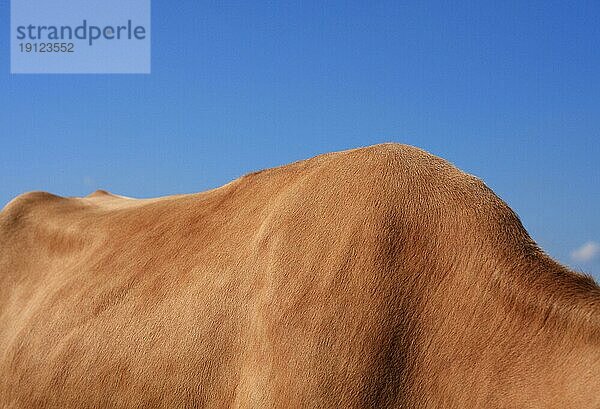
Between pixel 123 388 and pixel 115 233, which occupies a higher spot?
pixel 115 233

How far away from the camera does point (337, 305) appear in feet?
12.5

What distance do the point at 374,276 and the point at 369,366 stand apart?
0.46 metres

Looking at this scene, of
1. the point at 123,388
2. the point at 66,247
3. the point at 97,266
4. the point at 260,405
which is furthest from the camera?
the point at 66,247

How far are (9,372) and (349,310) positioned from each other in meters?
3.52

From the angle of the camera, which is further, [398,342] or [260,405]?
[260,405]

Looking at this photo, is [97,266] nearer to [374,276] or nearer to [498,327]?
[374,276]

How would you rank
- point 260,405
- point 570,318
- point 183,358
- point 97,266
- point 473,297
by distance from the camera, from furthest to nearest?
point 97,266, point 183,358, point 260,405, point 473,297, point 570,318

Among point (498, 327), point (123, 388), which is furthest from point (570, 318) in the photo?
point (123, 388)

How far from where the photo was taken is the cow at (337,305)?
137 inches

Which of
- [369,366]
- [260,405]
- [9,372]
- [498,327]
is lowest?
[9,372]

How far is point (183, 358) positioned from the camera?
4414mm

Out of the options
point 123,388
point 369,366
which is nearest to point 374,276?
point 369,366

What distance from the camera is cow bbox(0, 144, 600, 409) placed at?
3482 millimetres

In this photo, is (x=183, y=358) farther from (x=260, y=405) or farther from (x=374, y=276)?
(x=374, y=276)
